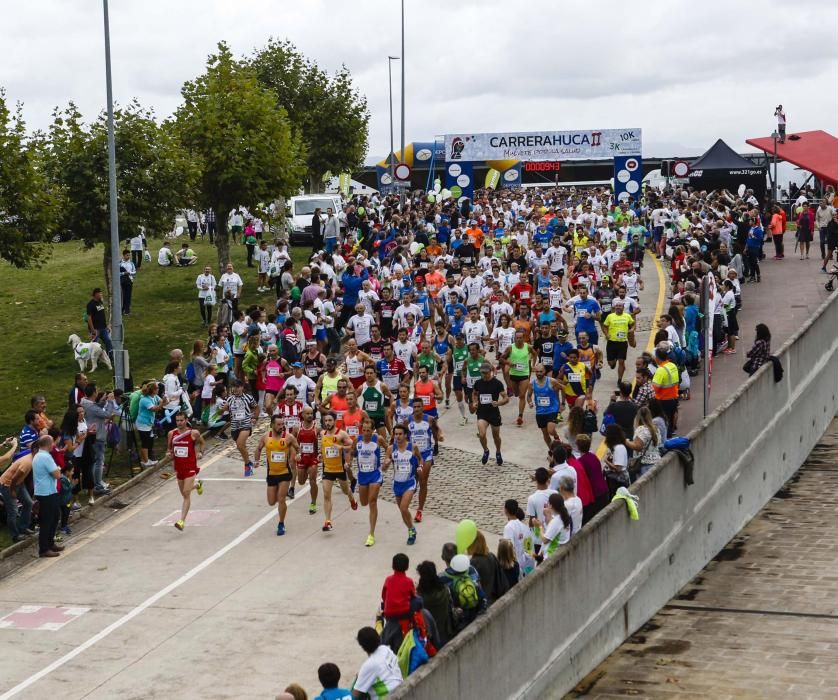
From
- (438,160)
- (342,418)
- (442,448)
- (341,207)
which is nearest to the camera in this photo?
(342,418)

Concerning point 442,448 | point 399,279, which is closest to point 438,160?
point 399,279

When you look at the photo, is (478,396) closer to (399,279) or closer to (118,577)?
(118,577)

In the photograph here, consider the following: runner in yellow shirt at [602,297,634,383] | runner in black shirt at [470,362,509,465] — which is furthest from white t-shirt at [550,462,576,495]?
runner in yellow shirt at [602,297,634,383]

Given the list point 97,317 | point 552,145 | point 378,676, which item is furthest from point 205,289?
point 552,145

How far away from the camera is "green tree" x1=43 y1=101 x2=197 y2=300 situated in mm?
28484

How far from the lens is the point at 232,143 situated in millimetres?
33562

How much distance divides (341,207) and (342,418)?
86.2ft

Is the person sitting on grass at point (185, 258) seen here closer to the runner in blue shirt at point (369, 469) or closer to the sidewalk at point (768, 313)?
the sidewalk at point (768, 313)

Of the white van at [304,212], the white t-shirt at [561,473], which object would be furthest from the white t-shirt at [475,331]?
the white van at [304,212]

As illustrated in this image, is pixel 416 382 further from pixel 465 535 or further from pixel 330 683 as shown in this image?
pixel 330 683

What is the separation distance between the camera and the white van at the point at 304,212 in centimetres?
4262

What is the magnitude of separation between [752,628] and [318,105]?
44548 millimetres

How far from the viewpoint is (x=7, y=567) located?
1661 centimetres

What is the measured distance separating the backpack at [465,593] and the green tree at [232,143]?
23.0 metres
